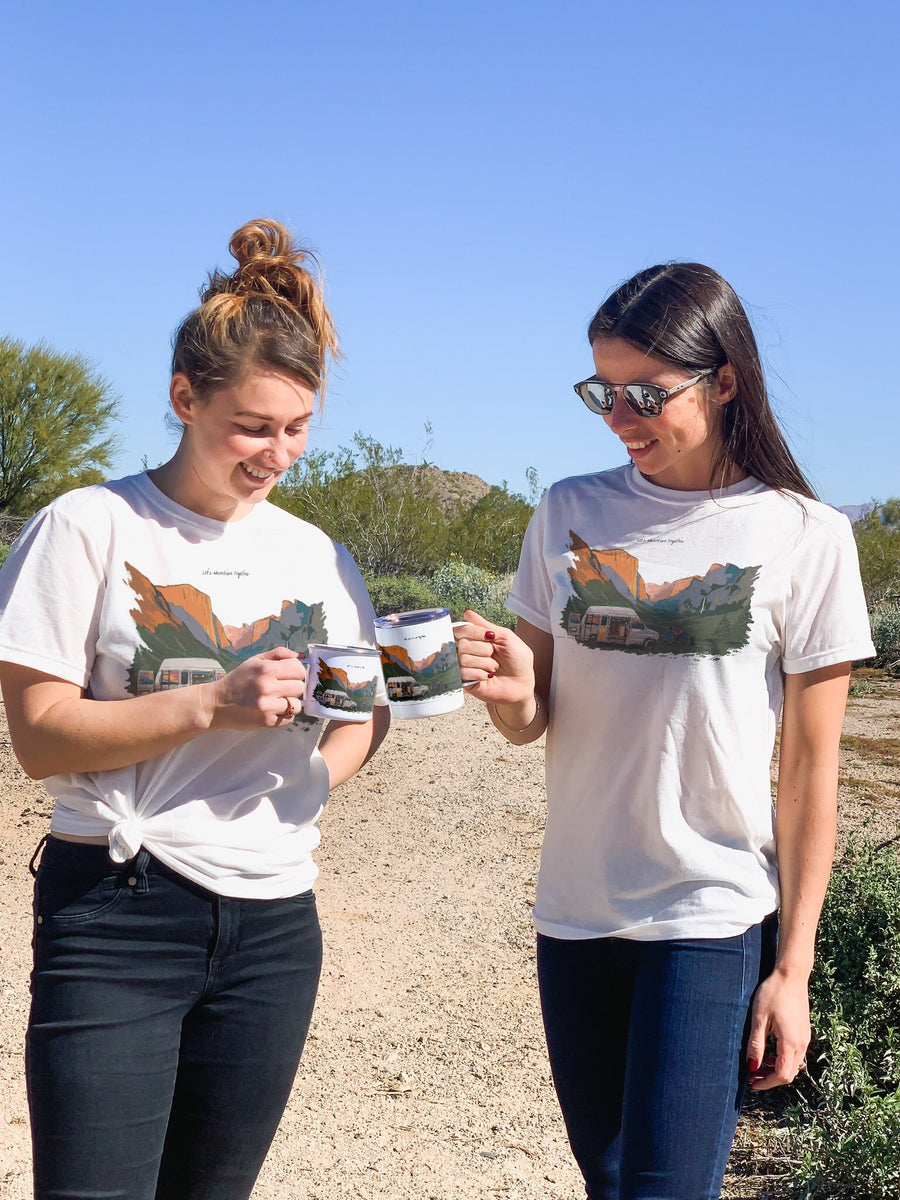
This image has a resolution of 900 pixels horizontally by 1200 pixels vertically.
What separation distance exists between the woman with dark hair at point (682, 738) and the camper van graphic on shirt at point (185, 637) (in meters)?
0.35

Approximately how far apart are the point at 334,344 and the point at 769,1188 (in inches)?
105

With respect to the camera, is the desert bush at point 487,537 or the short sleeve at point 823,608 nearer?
the short sleeve at point 823,608

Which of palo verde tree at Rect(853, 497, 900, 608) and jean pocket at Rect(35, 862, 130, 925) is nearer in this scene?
jean pocket at Rect(35, 862, 130, 925)

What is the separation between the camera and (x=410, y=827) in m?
6.36

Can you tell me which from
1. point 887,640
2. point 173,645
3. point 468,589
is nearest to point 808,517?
point 173,645

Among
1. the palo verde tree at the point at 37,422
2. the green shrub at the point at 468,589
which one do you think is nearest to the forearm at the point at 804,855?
the green shrub at the point at 468,589

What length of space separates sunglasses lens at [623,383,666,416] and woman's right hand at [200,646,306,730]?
0.77 metres

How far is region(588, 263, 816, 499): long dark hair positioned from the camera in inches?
80.6

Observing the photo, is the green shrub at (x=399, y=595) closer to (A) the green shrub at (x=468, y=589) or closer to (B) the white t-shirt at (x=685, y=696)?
(A) the green shrub at (x=468, y=589)

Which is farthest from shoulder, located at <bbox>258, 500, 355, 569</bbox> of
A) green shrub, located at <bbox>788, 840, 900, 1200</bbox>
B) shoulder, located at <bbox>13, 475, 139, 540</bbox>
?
green shrub, located at <bbox>788, 840, 900, 1200</bbox>

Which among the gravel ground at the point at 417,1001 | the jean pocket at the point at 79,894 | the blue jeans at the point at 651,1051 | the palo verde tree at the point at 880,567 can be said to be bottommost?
the gravel ground at the point at 417,1001

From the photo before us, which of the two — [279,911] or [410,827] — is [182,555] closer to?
[279,911]

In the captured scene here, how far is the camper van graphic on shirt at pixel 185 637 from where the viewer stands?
1830 millimetres

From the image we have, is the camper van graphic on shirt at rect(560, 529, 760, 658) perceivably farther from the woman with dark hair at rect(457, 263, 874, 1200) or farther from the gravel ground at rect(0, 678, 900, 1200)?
the gravel ground at rect(0, 678, 900, 1200)
